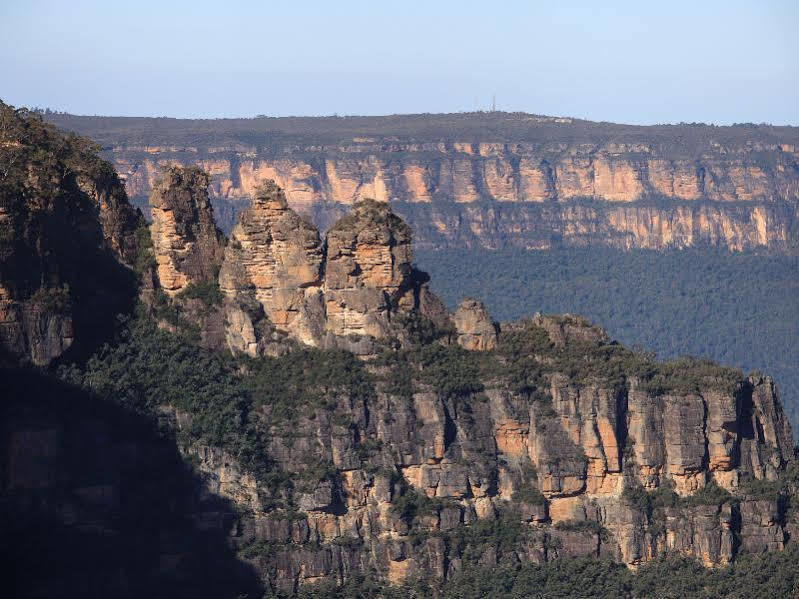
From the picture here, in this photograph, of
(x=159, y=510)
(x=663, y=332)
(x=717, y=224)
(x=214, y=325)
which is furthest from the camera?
(x=717, y=224)

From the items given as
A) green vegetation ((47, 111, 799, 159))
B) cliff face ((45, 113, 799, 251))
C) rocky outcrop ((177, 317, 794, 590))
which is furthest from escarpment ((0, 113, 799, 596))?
cliff face ((45, 113, 799, 251))

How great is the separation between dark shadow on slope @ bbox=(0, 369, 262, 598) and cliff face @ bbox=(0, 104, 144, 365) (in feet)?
4.33

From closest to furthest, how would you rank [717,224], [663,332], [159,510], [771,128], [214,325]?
1. [159,510]
2. [214,325]
3. [663,332]
4. [717,224]
5. [771,128]

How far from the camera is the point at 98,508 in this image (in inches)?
2687

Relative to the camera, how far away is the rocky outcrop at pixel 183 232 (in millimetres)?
74750

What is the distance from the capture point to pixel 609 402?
7319cm

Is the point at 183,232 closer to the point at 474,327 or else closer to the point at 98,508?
the point at 474,327

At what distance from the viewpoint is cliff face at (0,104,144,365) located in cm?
6831

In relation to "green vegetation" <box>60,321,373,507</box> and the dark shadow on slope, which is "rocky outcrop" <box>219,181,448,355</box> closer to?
"green vegetation" <box>60,321,373,507</box>

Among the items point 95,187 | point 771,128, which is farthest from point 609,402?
point 771,128

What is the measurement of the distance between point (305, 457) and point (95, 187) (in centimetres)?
940

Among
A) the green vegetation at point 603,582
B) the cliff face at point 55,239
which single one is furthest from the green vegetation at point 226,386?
the green vegetation at point 603,582

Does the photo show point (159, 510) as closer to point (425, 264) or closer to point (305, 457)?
point (305, 457)

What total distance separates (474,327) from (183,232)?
803 cm
